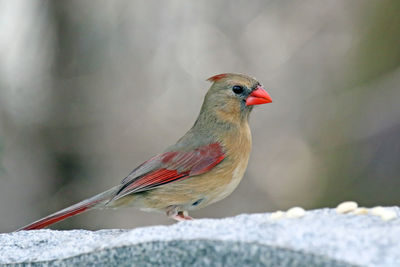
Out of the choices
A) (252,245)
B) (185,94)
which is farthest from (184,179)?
(185,94)

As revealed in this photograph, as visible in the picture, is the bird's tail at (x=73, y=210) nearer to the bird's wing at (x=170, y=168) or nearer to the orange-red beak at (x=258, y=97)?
the bird's wing at (x=170, y=168)

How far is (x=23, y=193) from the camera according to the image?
685 centimetres

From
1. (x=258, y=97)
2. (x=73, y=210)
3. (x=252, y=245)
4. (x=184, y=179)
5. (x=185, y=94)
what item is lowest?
(x=252, y=245)

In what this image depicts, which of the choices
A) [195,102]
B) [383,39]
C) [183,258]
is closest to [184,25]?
[195,102]

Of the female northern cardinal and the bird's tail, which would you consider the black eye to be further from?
the bird's tail

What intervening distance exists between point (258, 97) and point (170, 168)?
27.6 inches

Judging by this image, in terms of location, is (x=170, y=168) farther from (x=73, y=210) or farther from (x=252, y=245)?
(x=252, y=245)

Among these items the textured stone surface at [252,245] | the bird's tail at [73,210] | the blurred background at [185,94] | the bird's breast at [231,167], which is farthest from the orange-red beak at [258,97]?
the blurred background at [185,94]

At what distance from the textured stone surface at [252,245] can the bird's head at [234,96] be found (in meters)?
1.43

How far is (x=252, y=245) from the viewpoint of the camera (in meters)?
2.07

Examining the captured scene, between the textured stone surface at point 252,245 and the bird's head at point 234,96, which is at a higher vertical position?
the bird's head at point 234,96

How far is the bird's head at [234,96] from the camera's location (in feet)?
13.1

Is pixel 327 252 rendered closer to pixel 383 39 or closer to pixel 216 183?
pixel 216 183

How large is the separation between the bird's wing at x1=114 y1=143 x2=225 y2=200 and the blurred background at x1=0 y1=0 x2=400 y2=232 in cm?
265
